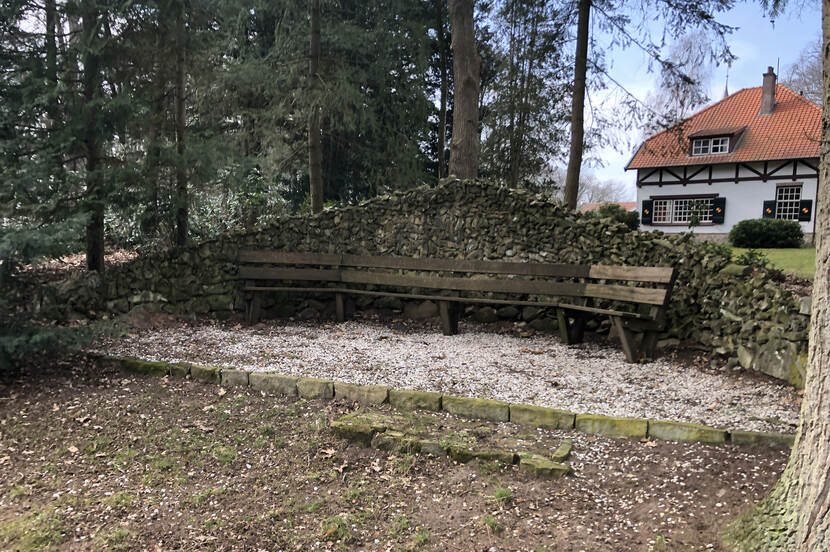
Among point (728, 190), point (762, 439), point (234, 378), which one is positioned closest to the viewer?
point (762, 439)

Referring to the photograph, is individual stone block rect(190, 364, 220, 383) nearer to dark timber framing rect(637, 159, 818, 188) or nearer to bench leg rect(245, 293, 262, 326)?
bench leg rect(245, 293, 262, 326)

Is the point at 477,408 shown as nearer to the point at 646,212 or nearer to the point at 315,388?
the point at 315,388

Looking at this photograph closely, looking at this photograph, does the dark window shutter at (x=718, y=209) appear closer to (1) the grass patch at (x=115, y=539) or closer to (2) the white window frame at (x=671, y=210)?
(2) the white window frame at (x=671, y=210)

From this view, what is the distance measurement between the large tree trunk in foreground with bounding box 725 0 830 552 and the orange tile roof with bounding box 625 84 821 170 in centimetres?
2011

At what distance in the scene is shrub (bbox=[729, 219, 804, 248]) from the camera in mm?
16969

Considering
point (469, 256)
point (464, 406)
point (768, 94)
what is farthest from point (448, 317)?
point (768, 94)

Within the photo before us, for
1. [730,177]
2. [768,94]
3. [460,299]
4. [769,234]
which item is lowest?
[460,299]

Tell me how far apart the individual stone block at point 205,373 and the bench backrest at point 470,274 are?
8.31 feet

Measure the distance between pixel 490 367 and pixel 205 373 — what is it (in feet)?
8.94

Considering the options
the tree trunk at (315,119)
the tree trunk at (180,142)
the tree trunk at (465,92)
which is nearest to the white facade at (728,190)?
the tree trunk at (465,92)

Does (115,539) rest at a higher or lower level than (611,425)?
lower

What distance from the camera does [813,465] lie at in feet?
7.89

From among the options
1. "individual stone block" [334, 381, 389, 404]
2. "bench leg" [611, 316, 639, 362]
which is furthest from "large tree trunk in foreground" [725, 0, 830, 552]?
"bench leg" [611, 316, 639, 362]

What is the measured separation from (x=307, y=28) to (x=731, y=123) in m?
20.0
